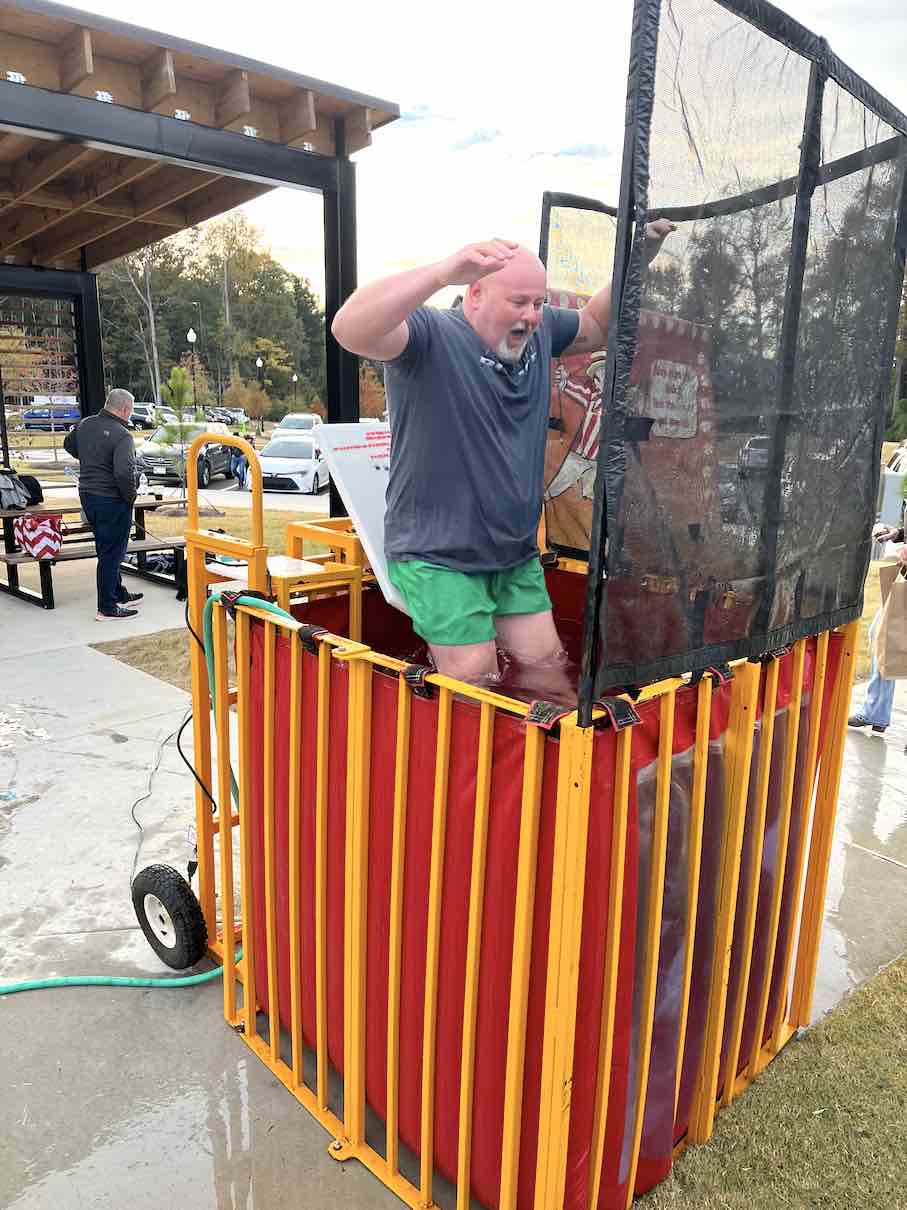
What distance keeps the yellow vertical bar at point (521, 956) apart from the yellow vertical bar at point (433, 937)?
0.60 feet

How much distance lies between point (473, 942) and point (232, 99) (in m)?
5.03

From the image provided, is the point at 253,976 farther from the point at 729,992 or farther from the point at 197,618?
the point at 729,992

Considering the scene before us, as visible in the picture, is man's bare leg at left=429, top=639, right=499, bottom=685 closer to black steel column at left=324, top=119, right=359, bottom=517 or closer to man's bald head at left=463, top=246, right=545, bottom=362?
man's bald head at left=463, top=246, right=545, bottom=362

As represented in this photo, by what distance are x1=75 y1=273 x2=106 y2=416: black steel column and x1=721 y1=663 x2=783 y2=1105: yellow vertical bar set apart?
970 centimetres

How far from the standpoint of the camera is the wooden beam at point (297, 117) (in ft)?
17.0

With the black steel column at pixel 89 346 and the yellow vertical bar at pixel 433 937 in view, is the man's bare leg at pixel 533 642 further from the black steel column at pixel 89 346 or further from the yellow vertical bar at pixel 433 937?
the black steel column at pixel 89 346

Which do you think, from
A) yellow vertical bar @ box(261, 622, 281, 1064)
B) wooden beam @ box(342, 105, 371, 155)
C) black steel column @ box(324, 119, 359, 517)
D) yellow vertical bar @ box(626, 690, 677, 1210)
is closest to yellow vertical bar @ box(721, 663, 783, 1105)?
yellow vertical bar @ box(626, 690, 677, 1210)

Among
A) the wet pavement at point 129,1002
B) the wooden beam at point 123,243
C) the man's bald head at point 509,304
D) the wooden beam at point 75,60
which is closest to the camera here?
the man's bald head at point 509,304

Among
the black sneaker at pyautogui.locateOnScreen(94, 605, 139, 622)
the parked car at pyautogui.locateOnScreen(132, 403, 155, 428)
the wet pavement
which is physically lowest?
the wet pavement

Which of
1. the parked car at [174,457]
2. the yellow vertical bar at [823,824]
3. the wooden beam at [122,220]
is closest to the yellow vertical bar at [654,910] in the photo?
the yellow vertical bar at [823,824]

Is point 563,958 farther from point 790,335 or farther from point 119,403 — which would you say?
point 119,403

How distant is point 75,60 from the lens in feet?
14.5

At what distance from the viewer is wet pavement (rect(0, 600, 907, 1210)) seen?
196cm

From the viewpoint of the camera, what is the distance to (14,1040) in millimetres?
2359
